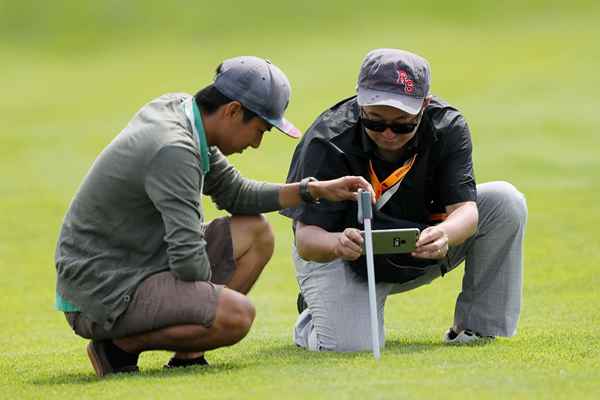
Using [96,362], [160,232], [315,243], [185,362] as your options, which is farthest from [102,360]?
[315,243]

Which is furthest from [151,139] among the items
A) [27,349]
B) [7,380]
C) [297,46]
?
[297,46]

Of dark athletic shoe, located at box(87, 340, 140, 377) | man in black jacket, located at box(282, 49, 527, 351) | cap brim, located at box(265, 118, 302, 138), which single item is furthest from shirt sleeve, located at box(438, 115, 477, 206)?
dark athletic shoe, located at box(87, 340, 140, 377)

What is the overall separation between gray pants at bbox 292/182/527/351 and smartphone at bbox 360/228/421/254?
87 centimetres

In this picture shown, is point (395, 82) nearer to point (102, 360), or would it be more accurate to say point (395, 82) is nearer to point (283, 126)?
point (283, 126)

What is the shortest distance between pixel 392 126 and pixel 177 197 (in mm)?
1340

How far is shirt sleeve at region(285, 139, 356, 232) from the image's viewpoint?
24.7 feet

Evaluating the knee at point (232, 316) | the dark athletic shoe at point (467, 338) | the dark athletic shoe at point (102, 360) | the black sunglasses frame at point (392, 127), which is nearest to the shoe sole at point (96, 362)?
the dark athletic shoe at point (102, 360)

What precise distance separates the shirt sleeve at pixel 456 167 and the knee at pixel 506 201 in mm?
353

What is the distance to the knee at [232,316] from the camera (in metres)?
6.77

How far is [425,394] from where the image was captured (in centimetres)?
580

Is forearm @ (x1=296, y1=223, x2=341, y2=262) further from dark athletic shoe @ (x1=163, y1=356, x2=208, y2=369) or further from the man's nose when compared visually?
dark athletic shoe @ (x1=163, y1=356, x2=208, y2=369)

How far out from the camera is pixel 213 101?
696 centimetres

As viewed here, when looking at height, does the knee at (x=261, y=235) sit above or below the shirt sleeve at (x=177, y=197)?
below

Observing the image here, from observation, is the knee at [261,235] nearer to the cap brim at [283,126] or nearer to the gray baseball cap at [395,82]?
the cap brim at [283,126]
